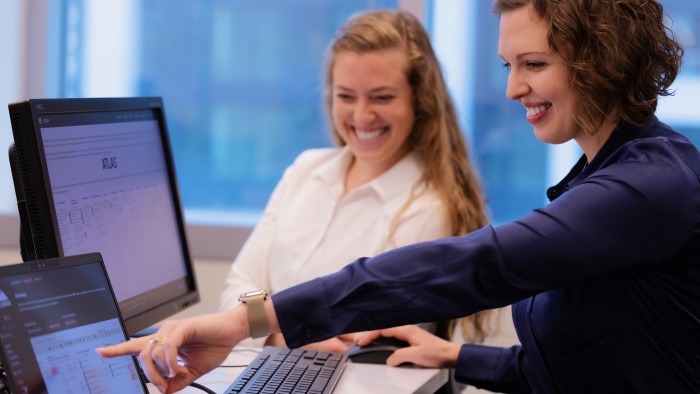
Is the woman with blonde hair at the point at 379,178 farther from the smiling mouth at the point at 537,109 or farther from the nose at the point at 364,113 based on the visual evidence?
the smiling mouth at the point at 537,109

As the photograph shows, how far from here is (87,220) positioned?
4.49 ft

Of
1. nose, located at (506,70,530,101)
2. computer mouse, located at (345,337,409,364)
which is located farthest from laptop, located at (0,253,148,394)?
nose, located at (506,70,530,101)

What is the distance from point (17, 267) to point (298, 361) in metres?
0.66

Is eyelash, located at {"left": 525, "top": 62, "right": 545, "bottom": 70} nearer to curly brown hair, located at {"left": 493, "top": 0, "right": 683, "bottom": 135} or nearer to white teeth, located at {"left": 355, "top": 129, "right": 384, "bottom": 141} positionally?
curly brown hair, located at {"left": 493, "top": 0, "right": 683, "bottom": 135}

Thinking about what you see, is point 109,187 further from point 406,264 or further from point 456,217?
point 456,217

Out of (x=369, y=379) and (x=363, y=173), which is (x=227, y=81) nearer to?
(x=363, y=173)

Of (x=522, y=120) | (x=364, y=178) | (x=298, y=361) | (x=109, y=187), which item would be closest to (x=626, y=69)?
(x=298, y=361)

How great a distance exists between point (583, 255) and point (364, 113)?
1.10 m

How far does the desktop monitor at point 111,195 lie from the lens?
127 centimetres

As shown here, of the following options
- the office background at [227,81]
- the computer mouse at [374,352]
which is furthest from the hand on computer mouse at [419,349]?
the office background at [227,81]

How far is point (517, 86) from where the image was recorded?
1343mm

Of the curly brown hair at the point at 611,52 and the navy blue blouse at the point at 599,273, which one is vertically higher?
the curly brown hair at the point at 611,52

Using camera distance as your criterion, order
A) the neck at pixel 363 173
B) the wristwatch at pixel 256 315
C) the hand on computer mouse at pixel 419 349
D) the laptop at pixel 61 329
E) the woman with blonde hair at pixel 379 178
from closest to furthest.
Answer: the laptop at pixel 61 329, the wristwatch at pixel 256 315, the hand on computer mouse at pixel 419 349, the woman with blonde hair at pixel 379 178, the neck at pixel 363 173

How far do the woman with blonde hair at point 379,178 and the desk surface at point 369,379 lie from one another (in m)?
0.49
